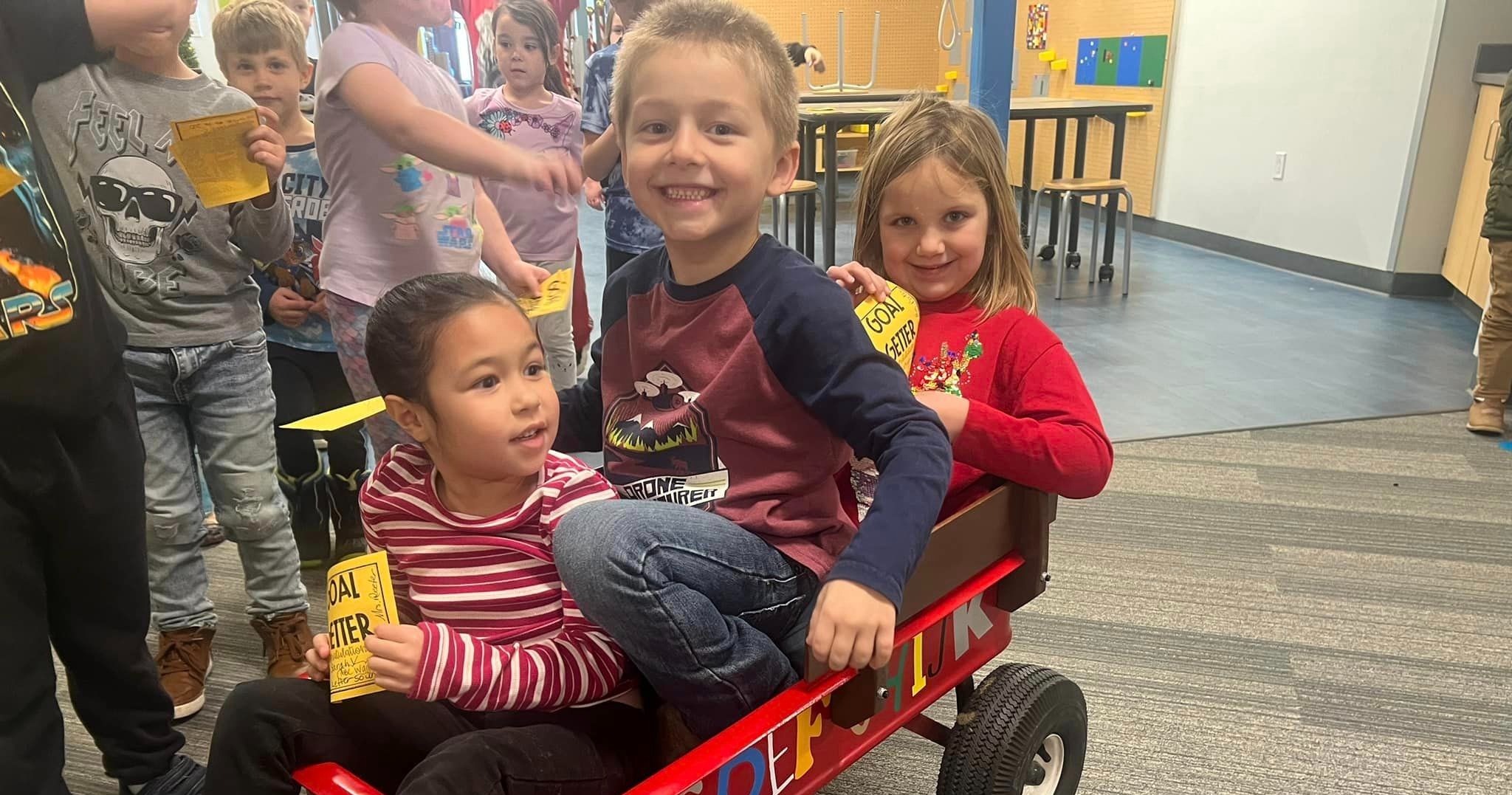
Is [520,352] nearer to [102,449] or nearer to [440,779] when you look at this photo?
[440,779]

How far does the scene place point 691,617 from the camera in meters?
0.94

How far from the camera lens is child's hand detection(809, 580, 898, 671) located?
→ 896mm

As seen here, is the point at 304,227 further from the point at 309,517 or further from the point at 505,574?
the point at 505,574

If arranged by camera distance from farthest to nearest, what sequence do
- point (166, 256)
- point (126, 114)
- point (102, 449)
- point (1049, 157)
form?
point (1049, 157) → point (166, 256) → point (126, 114) → point (102, 449)

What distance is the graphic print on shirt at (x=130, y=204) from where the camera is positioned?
4.70 ft

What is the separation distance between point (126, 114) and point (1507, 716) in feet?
8.35

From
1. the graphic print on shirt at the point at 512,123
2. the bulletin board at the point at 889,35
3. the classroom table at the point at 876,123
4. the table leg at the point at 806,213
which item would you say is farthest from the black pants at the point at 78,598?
the table leg at the point at 806,213

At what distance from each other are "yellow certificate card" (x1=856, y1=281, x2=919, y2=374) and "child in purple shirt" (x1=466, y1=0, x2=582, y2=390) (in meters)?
0.65

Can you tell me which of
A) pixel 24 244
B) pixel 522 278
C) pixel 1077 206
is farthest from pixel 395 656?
pixel 1077 206

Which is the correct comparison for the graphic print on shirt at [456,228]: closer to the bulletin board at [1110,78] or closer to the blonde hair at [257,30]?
the blonde hair at [257,30]

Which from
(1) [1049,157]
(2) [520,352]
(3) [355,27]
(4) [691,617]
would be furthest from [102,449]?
(1) [1049,157]

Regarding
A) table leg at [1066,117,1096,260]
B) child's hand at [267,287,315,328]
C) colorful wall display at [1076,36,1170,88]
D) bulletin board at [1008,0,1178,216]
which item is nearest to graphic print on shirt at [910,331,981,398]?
child's hand at [267,287,315,328]

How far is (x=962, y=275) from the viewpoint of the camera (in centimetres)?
148

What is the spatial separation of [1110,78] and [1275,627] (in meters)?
5.76
